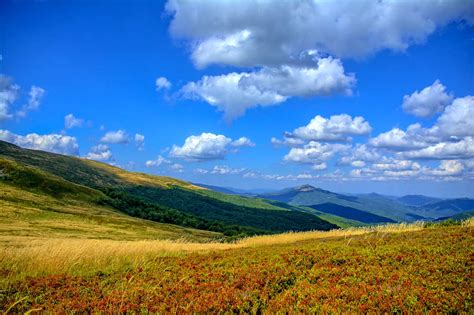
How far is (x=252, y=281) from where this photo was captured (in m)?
11.3

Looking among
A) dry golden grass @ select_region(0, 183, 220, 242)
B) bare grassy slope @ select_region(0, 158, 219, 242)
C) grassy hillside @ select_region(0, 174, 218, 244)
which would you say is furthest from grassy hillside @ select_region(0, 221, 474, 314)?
dry golden grass @ select_region(0, 183, 220, 242)

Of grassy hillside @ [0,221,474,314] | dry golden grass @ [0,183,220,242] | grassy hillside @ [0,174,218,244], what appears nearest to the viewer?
grassy hillside @ [0,221,474,314]

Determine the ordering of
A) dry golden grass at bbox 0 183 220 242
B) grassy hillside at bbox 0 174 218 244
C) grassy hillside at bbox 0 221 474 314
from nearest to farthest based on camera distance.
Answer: grassy hillside at bbox 0 221 474 314, grassy hillside at bbox 0 174 218 244, dry golden grass at bbox 0 183 220 242

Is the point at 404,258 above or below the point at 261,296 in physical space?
above

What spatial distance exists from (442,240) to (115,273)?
14.4 m

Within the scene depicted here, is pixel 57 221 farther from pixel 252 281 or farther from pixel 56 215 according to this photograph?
pixel 252 281

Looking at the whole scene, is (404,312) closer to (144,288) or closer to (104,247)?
(144,288)

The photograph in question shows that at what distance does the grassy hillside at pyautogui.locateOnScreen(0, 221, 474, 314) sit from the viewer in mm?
8891

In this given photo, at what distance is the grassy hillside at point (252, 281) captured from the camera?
29.2 ft

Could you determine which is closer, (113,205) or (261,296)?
(261,296)

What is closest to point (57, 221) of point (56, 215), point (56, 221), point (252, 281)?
point (56, 221)

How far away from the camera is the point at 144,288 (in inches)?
422

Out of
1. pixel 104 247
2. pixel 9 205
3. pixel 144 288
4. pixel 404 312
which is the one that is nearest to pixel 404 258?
pixel 404 312

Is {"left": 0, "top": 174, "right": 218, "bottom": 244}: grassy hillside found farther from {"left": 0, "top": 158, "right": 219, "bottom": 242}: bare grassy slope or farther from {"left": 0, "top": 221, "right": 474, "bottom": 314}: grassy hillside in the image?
{"left": 0, "top": 221, "right": 474, "bottom": 314}: grassy hillside
